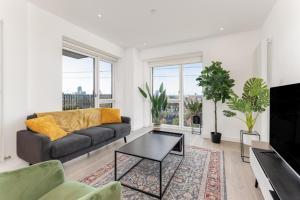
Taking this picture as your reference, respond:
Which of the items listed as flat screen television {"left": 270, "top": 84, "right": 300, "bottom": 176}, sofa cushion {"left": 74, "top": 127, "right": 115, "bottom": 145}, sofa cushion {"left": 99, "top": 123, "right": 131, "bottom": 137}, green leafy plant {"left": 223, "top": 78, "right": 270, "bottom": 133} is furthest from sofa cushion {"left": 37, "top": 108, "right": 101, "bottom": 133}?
flat screen television {"left": 270, "top": 84, "right": 300, "bottom": 176}

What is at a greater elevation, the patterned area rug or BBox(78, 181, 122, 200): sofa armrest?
BBox(78, 181, 122, 200): sofa armrest

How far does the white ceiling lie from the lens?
8.24 ft

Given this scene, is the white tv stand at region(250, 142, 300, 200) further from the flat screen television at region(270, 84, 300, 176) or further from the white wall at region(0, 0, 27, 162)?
the white wall at region(0, 0, 27, 162)

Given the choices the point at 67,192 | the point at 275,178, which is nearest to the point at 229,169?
the point at 275,178

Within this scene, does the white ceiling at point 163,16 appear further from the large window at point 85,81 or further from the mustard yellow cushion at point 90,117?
the mustard yellow cushion at point 90,117

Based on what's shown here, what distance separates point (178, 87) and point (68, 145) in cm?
366

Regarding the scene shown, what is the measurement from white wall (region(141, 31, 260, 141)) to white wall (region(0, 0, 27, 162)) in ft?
12.3

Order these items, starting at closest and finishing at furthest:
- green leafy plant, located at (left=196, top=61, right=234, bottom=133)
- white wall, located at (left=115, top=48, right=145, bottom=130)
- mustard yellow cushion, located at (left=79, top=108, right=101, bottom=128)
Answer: mustard yellow cushion, located at (left=79, top=108, right=101, bottom=128) < green leafy plant, located at (left=196, top=61, right=234, bottom=133) < white wall, located at (left=115, top=48, right=145, bottom=130)

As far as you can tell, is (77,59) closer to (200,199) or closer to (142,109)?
(142,109)

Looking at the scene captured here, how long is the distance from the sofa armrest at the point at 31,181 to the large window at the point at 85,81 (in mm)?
2552

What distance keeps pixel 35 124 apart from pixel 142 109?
11.2 ft

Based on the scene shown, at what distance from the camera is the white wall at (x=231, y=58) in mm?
3559

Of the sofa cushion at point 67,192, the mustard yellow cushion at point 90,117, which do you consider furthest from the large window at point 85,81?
the sofa cushion at point 67,192

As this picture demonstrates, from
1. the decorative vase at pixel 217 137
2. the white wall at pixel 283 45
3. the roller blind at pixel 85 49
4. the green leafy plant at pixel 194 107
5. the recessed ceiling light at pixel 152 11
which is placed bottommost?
the decorative vase at pixel 217 137
